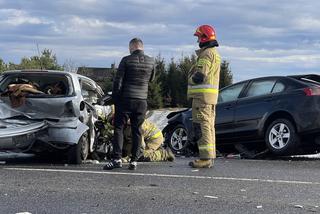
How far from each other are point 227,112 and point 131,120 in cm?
335

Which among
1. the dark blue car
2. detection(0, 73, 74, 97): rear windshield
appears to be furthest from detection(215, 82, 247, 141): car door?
detection(0, 73, 74, 97): rear windshield

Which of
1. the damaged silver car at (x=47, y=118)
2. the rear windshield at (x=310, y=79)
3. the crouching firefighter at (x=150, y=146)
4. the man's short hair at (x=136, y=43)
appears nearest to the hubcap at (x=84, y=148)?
the damaged silver car at (x=47, y=118)

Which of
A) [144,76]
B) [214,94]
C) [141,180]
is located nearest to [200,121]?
[214,94]

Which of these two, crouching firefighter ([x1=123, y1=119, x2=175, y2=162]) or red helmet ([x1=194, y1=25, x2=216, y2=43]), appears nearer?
red helmet ([x1=194, y1=25, x2=216, y2=43])

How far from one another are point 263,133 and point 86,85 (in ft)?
11.1

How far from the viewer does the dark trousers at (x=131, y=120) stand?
848cm

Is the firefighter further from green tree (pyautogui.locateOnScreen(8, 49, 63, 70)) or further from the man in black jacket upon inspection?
green tree (pyautogui.locateOnScreen(8, 49, 63, 70))

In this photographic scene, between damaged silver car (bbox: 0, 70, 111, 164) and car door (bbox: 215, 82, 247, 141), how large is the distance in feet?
9.96

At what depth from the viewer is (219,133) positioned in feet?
38.4

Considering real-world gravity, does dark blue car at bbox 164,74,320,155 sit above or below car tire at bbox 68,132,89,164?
above

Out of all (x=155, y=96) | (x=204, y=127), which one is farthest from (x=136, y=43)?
(x=155, y=96)

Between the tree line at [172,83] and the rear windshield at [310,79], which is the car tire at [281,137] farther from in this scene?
the tree line at [172,83]

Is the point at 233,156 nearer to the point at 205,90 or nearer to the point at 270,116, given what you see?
the point at 270,116

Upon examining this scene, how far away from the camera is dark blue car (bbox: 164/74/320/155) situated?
10281 millimetres
